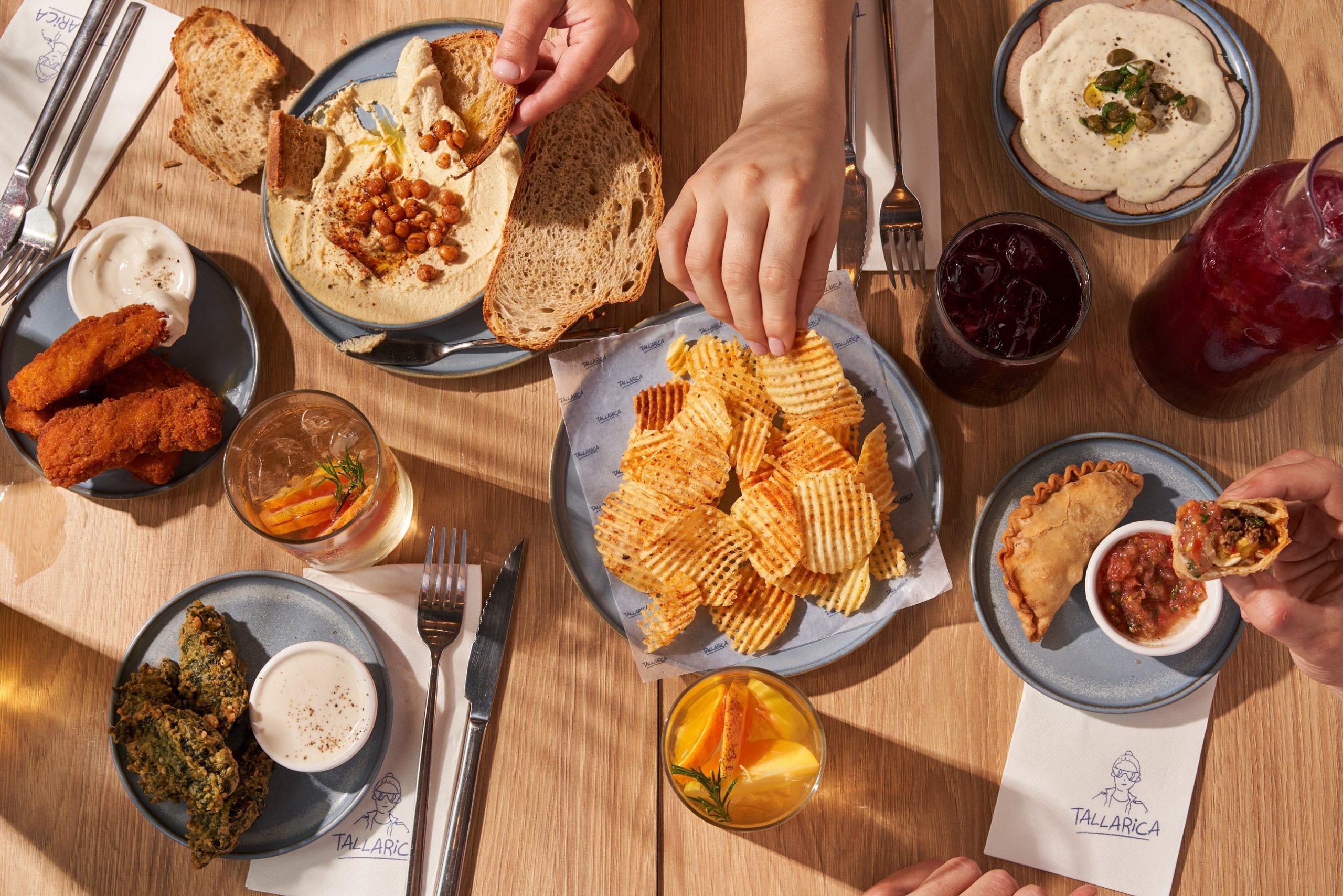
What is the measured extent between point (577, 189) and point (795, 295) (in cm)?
54

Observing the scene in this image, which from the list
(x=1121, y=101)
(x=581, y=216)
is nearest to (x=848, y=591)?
(x=581, y=216)

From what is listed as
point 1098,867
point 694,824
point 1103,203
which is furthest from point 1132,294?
point 694,824

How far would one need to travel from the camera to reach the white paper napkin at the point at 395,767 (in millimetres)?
1463

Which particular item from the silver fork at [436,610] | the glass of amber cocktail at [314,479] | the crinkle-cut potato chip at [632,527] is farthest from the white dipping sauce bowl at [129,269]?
the crinkle-cut potato chip at [632,527]

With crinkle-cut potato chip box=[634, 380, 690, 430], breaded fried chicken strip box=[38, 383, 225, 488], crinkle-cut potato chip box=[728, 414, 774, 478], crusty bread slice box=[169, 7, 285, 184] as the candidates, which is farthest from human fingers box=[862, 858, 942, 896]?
crusty bread slice box=[169, 7, 285, 184]

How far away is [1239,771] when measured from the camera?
1.45m

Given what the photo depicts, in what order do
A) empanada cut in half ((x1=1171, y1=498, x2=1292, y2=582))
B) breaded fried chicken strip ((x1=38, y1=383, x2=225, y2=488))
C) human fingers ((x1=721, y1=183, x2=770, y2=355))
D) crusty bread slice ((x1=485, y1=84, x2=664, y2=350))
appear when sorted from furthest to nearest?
crusty bread slice ((x1=485, y1=84, x2=664, y2=350)), breaded fried chicken strip ((x1=38, y1=383, x2=225, y2=488)), human fingers ((x1=721, y1=183, x2=770, y2=355)), empanada cut in half ((x1=1171, y1=498, x2=1292, y2=582))

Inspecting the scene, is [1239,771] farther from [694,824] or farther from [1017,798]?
[694,824]

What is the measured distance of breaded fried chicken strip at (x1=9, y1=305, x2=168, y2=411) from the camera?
1474 millimetres

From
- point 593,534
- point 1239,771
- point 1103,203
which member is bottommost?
point 1239,771

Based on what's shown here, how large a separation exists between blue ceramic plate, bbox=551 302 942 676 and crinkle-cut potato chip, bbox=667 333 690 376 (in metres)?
0.22

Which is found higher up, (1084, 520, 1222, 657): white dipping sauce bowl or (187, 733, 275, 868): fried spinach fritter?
(1084, 520, 1222, 657): white dipping sauce bowl

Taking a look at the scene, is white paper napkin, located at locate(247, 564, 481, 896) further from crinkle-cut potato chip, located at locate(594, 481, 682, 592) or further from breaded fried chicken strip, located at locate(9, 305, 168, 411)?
breaded fried chicken strip, located at locate(9, 305, 168, 411)

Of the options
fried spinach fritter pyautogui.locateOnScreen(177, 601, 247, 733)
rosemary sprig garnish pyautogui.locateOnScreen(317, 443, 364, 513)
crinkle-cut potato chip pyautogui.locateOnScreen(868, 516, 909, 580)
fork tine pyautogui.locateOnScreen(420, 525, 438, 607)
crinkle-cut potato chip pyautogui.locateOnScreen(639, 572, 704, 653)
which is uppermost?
rosemary sprig garnish pyautogui.locateOnScreen(317, 443, 364, 513)
